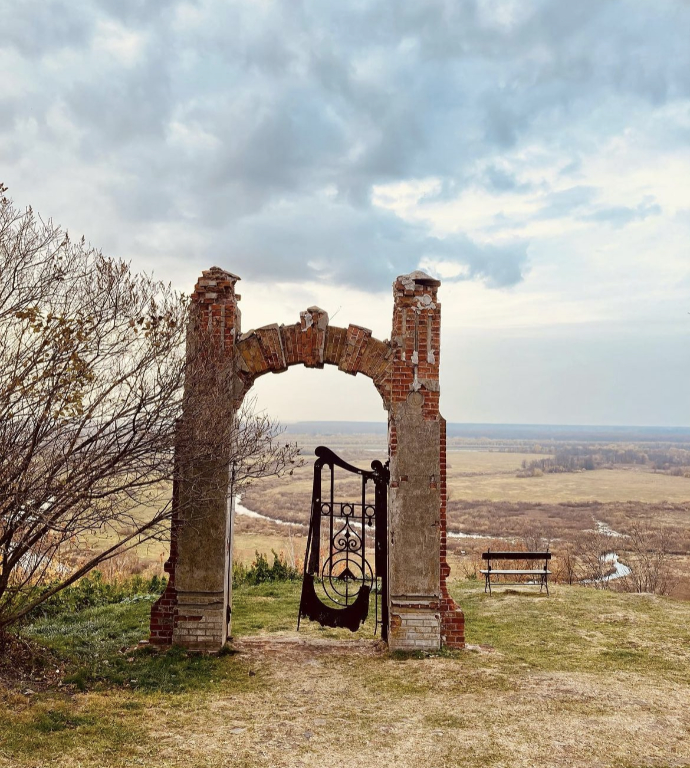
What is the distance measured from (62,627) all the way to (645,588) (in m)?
13.0

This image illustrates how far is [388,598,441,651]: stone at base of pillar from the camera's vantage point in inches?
337

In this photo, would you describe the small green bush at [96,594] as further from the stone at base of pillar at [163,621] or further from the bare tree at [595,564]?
the bare tree at [595,564]

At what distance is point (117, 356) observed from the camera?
728 centimetres

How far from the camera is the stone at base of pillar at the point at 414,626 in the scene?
856cm

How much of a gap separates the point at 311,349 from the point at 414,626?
3.89m

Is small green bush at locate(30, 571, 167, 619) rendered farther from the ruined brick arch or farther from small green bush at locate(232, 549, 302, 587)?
the ruined brick arch

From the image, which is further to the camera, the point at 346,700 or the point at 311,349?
the point at 311,349

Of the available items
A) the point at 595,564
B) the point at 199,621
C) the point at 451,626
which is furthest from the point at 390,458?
the point at 595,564

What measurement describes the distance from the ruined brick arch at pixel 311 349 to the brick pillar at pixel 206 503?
0.85ft

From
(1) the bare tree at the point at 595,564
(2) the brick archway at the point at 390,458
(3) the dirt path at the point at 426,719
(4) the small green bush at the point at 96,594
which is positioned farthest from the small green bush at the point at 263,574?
(1) the bare tree at the point at 595,564

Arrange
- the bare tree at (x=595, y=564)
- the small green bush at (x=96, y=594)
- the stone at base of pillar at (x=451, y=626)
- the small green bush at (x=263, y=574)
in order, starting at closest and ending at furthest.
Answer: the stone at base of pillar at (x=451, y=626) < the small green bush at (x=96, y=594) < the small green bush at (x=263, y=574) < the bare tree at (x=595, y=564)

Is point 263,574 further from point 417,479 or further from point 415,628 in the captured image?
point 417,479

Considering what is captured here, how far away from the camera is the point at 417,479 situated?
342 inches

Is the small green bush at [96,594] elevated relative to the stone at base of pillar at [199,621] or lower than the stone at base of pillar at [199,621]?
lower
